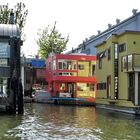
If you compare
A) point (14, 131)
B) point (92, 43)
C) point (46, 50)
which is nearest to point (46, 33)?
point (46, 50)

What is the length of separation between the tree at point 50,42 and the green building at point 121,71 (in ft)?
133

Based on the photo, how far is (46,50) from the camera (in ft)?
308

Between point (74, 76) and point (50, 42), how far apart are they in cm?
3257

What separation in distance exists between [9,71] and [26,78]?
46.6 meters

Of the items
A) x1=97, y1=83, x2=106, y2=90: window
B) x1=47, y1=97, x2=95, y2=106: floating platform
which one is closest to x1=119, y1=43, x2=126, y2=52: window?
x1=97, y1=83, x2=106, y2=90: window

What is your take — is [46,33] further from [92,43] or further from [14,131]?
[14,131]

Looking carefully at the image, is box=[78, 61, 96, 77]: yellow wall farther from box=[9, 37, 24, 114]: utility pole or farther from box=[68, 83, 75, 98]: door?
box=[9, 37, 24, 114]: utility pole

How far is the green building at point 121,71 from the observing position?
40.9 m

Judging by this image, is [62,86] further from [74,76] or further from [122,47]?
[122,47]

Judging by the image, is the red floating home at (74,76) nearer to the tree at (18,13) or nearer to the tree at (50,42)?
the tree at (18,13)

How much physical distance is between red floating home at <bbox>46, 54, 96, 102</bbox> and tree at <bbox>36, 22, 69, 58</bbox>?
3040cm

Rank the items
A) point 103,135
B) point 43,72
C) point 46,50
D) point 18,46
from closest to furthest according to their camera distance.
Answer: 1. point 103,135
2. point 18,46
3. point 43,72
4. point 46,50

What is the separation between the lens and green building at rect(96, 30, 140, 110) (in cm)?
4091

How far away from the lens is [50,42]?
94.0 meters
